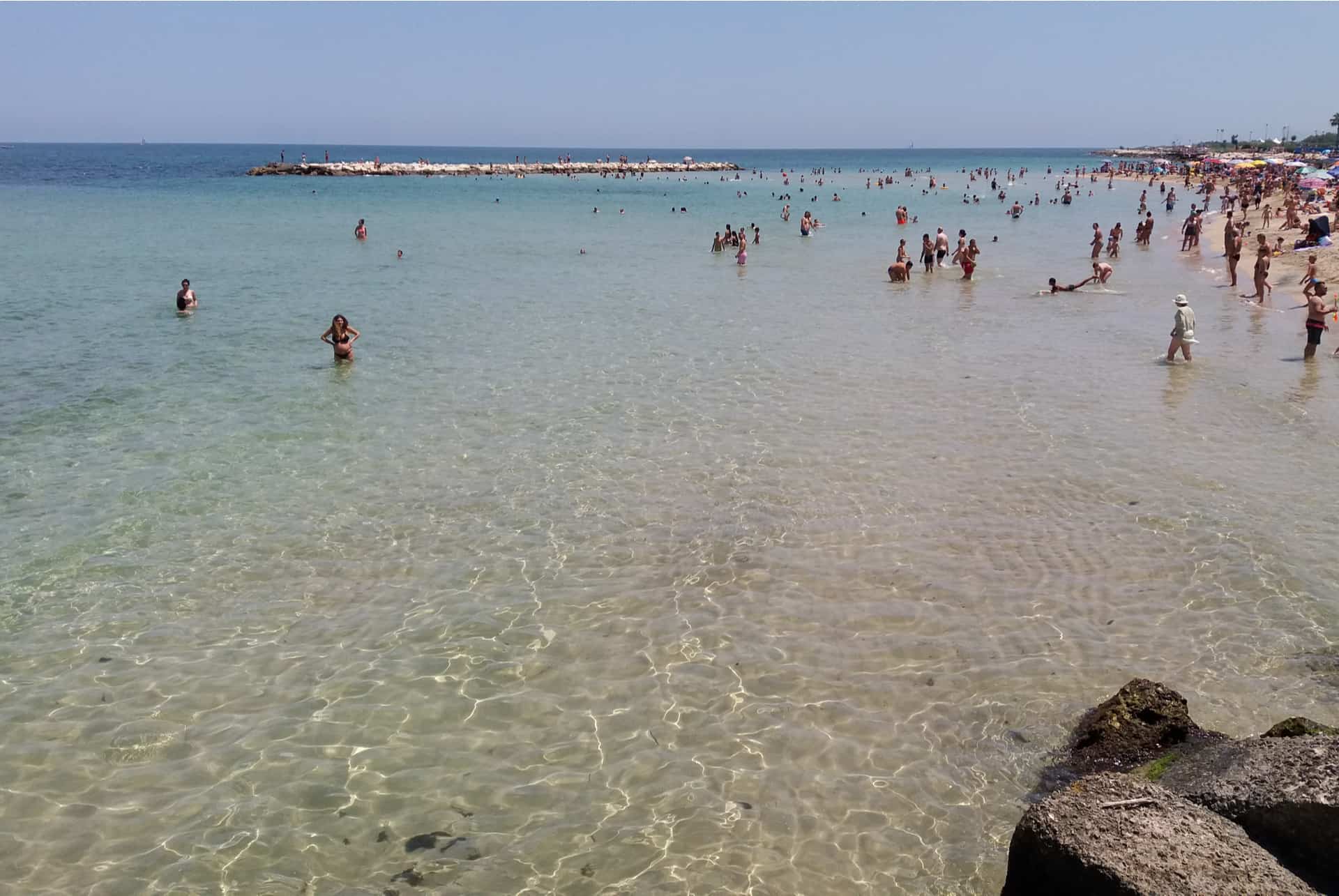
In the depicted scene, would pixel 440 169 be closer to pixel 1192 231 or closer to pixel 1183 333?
pixel 1192 231

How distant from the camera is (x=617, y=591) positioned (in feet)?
31.4

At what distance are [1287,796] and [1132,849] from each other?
1.12 m

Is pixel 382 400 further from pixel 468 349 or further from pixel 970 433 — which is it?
pixel 970 433

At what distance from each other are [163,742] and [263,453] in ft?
23.6

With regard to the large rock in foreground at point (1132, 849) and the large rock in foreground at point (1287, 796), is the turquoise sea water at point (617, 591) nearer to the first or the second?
the large rock in foreground at point (1132, 849)

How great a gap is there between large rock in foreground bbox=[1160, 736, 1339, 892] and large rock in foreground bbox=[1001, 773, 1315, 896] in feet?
1.26

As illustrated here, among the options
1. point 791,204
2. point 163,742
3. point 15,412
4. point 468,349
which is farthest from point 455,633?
point 791,204

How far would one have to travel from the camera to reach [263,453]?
541 inches

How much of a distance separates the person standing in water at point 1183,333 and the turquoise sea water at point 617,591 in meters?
0.79

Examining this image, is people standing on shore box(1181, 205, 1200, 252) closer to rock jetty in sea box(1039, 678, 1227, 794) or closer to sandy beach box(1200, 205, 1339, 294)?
sandy beach box(1200, 205, 1339, 294)

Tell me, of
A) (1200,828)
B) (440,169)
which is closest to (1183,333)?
(1200,828)

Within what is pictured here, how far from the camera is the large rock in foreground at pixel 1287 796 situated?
4.75m

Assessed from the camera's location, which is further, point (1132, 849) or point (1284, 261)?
point (1284, 261)

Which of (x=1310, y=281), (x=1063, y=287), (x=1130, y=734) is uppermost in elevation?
(x=1310, y=281)
